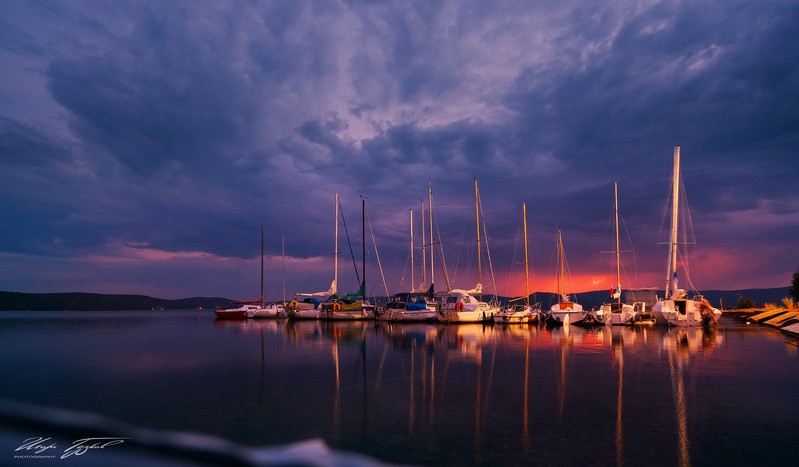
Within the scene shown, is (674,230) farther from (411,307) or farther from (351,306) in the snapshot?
(351,306)

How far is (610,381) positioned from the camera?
51.0 feet

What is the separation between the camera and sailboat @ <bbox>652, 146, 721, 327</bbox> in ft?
133

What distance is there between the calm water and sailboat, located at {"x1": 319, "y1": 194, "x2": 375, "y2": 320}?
109ft

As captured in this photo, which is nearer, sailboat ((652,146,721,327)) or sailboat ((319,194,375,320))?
sailboat ((652,146,721,327))

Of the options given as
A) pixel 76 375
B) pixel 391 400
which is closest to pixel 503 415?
pixel 391 400

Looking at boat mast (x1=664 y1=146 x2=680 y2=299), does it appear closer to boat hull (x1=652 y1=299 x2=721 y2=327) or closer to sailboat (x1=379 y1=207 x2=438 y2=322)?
boat hull (x1=652 y1=299 x2=721 y2=327)

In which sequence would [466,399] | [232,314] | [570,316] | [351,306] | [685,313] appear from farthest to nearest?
[232,314], [351,306], [570,316], [685,313], [466,399]

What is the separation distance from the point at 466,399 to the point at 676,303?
3706 centimetres

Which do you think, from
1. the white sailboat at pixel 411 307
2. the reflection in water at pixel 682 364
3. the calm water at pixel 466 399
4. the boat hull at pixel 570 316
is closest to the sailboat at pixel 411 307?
the white sailboat at pixel 411 307

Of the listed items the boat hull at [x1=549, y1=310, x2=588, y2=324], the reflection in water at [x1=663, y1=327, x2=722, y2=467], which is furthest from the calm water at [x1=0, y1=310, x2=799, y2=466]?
the boat hull at [x1=549, y1=310, x2=588, y2=324]

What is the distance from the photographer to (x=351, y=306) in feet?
192

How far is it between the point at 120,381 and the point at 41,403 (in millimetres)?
3552

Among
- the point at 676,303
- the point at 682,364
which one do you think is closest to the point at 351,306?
the point at 676,303

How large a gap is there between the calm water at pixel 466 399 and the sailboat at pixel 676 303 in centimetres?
1714
